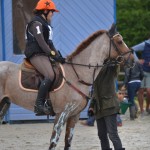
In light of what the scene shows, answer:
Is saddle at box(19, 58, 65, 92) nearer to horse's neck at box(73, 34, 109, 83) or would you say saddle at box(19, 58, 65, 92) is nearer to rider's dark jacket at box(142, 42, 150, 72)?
horse's neck at box(73, 34, 109, 83)

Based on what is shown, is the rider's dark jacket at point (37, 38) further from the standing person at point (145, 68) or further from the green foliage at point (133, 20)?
the green foliage at point (133, 20)

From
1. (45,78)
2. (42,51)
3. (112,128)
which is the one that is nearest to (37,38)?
(42,51)

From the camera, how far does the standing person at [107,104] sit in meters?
9.86

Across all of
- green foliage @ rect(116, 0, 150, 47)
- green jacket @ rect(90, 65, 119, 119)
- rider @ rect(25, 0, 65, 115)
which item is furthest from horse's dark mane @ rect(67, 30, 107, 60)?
green foliage @ rect(116, 0, 150, 47)

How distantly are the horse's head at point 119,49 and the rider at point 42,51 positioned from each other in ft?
2.84

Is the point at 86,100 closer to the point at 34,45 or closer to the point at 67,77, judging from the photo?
the point at 67,77

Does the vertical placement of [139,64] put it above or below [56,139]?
above

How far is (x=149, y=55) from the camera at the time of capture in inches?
687

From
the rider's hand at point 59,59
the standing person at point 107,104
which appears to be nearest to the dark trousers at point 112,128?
the standing person at point 107,104

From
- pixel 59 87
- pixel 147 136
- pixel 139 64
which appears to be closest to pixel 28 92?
pixel 59 87

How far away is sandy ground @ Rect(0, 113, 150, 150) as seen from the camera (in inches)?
479

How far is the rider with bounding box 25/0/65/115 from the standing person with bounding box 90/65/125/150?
80 cm

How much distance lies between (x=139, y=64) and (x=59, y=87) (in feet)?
22.5

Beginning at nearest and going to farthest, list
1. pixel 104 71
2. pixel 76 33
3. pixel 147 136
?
1. pixel 104 71
2. pixel 147 136
3. pixel 76 33
